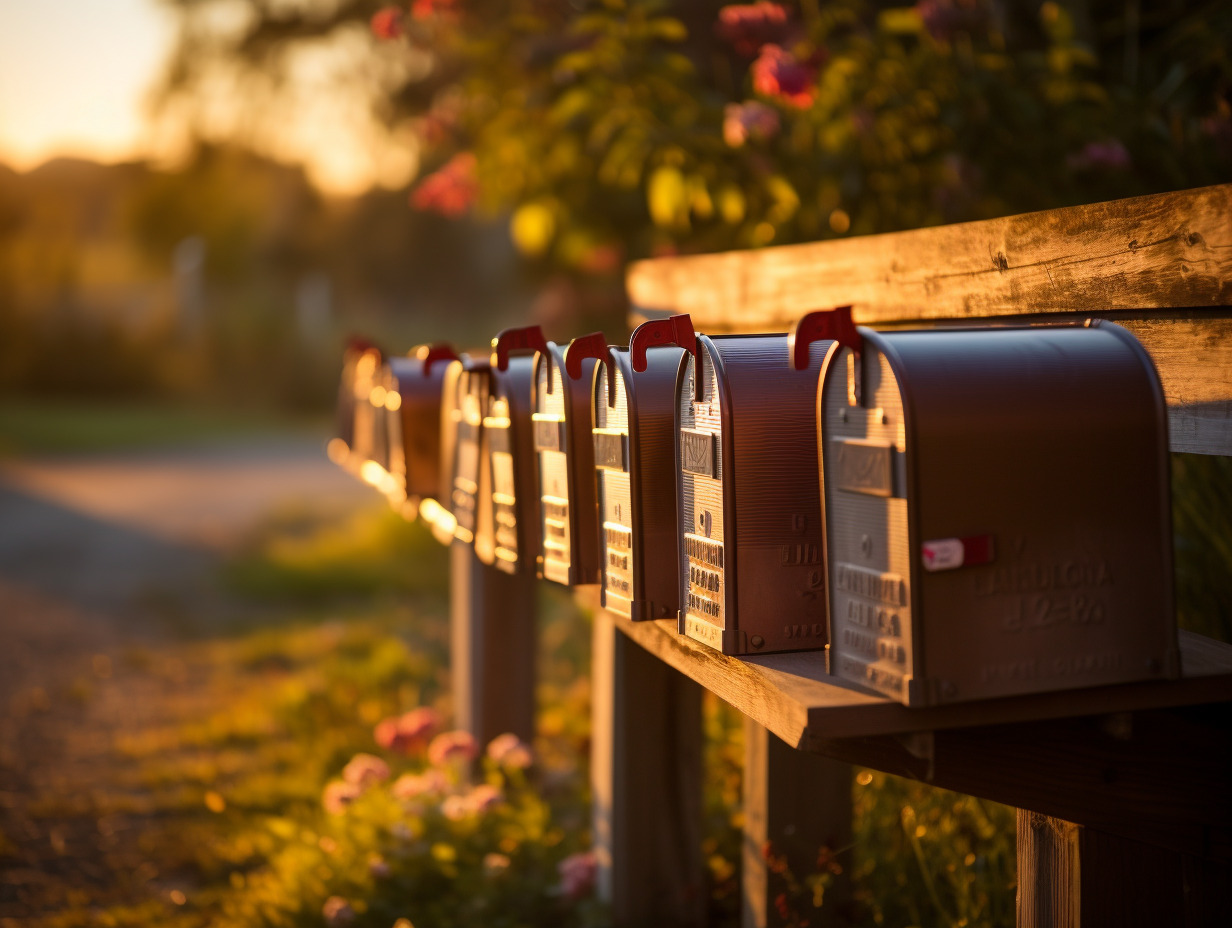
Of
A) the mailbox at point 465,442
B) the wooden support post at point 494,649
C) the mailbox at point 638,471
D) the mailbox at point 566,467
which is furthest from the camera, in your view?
the wooden support post at point 494,649

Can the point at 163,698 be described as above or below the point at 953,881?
below

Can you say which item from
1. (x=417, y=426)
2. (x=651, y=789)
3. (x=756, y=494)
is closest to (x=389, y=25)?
(x=417, y=426)

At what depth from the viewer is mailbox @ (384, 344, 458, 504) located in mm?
2441

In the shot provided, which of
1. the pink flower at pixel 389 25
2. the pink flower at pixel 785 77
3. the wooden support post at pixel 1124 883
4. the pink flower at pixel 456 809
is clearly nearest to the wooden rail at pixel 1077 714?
the wooden support post at pixel 1124 883

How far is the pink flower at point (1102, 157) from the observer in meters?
2.30

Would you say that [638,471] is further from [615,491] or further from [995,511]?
[995,511]

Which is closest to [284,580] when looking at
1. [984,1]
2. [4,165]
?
[984,1]

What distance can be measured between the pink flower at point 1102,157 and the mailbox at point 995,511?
1388 mm

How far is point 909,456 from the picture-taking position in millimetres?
979

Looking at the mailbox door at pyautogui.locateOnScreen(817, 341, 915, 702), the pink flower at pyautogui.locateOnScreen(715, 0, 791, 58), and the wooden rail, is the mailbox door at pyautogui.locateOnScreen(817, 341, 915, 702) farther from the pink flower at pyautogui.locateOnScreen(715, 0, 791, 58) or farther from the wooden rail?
the pink flower at pyautogui.locateOnScreen(715, 0, 791, 58)

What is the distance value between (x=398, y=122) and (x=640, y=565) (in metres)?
6.61

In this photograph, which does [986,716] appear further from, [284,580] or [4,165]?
[4,165]

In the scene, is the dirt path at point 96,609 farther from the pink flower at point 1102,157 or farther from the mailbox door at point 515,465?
the pink flower at point 1102,157

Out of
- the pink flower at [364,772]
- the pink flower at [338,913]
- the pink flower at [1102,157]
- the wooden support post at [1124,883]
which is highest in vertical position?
the pink flower at [1102,157]
